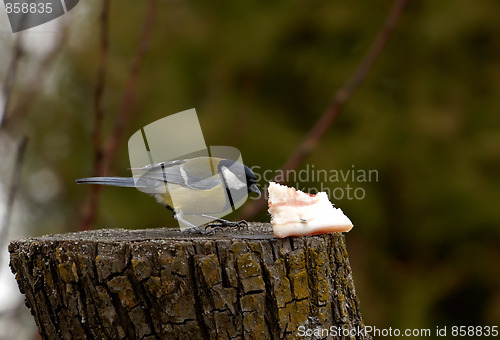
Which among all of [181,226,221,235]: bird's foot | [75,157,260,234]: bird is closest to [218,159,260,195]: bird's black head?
[75,157,260,234]: bird

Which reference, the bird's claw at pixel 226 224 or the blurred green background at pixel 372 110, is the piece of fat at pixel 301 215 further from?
the blurred green background at pixel 372 110

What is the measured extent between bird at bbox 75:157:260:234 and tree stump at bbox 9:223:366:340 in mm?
490

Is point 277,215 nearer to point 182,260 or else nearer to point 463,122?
point 182,260

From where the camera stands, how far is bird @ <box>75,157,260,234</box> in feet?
7.74

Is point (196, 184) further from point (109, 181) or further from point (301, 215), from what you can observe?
point (301, 215)

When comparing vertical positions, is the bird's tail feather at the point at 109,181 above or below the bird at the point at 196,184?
above

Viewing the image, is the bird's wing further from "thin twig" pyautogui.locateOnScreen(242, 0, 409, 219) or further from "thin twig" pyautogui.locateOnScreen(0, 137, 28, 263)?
"thin twig" pyautogui.locateOnScreen(0, 137, 28, 263)

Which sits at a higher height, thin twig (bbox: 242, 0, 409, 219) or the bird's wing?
thin twig (bbox: 242, 0, 409, 219)

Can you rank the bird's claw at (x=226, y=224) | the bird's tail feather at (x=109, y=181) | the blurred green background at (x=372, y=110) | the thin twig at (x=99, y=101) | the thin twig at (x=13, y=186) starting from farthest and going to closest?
the blurred green background at (x=372, y=110)
the bird's claw at (x=226, y=224)
the bird's tail feather at (x=109, y=181)
the thin twig at (x=99, y=101)
the thin twig at (x=13, y=186)

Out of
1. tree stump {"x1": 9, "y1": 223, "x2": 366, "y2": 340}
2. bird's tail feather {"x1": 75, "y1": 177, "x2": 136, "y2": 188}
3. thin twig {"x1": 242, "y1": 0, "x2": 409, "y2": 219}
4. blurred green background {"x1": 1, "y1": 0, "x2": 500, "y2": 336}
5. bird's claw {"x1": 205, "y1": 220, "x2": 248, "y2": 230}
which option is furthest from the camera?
blurred green background {"x1": 1, "y1": 0, "x2": 500, "y2": 336}

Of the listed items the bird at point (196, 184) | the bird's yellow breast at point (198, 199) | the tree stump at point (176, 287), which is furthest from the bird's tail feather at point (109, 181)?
the tree stump at point (176, 287)

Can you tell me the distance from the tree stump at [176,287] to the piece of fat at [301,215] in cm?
5

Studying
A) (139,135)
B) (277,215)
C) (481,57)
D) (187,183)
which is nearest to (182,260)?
(277,215)

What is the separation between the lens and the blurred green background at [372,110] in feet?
15.0
